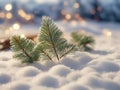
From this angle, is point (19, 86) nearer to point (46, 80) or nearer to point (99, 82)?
point (46, 80)

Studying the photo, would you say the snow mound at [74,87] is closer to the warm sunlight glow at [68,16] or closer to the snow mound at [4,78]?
the snow mound at [4,78]

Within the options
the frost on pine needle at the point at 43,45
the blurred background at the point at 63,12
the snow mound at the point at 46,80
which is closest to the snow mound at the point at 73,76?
the snow mound at the point at 46,80

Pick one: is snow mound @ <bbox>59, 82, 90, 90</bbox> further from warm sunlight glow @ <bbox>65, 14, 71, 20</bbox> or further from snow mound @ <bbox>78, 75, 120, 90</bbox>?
warm sunlight glow @ <bbox>65, 14, 71, 20</bbox>

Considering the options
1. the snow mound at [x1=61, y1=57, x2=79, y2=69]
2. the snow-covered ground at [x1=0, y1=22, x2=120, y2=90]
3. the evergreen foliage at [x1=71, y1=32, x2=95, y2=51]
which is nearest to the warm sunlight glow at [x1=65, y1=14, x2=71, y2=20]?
the evergreen foliage at [x1=71, y1=32, x2=95, y2=51]

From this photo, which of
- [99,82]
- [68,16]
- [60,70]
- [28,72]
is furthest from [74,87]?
[68,16]

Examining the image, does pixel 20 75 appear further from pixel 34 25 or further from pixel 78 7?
pixel 78 7

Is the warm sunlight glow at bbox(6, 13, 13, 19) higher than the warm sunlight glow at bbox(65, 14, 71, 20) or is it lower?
higher

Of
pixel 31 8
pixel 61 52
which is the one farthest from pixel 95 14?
pixel 61 52
